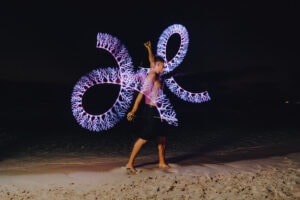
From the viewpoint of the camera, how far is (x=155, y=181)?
619 cm

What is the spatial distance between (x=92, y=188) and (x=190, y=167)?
2242 millimetres

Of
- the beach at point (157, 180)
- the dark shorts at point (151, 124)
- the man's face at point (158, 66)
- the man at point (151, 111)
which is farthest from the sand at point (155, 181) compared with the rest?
the man's face at point (158, 66)

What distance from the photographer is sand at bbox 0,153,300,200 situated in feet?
18.2

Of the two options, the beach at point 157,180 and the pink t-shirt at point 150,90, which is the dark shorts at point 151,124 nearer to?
the pink t-shirt at point 150,90

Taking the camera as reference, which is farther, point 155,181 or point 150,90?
point 150,90

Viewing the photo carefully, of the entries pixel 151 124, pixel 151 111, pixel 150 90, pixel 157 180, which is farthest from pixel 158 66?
pixel 157 180

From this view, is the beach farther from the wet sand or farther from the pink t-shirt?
the pink t-shirt

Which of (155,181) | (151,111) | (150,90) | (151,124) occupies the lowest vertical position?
(155,181)

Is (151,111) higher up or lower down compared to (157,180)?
higher up

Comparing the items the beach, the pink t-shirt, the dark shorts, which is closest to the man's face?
the pink t-shirt

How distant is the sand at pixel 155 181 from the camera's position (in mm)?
5547

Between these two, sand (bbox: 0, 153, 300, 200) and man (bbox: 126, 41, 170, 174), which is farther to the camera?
man (bbox: 126, 41, 170, 174)

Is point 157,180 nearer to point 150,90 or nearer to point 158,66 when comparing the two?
point 150,90

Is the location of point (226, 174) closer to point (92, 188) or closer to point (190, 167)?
point (190, 167)
